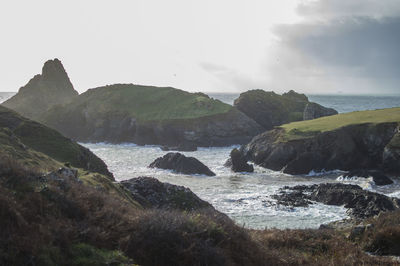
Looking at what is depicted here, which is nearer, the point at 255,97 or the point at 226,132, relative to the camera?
the point at 226,132

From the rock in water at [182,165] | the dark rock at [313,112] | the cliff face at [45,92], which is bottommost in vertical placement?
the rock in water at [182,165]

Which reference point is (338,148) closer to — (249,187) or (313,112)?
(249,187)

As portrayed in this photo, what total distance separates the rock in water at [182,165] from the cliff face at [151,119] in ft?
93.1

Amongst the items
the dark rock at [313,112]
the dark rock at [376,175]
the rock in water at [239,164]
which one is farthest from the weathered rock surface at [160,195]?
the dark rock at [313,112]

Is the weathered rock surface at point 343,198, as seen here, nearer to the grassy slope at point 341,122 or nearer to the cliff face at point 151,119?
the grassy slope at point 341,122

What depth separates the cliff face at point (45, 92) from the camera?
138 meters

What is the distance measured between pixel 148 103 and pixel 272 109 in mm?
37249

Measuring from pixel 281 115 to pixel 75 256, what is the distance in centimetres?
9600

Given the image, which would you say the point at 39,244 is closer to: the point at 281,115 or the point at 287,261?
the point at 287,261

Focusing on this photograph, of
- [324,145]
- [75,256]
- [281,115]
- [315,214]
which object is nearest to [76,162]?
[315,214]

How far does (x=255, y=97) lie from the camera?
10800cm

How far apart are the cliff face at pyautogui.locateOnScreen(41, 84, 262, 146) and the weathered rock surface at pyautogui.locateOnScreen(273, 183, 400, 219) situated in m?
45.0

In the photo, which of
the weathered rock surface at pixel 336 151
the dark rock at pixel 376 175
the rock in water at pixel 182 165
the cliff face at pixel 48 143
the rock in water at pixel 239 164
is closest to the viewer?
the cliff face at pixel 48 143

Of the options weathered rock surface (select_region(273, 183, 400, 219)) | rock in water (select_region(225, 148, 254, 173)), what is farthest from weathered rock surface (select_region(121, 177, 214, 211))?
rock in water (select_region(225, 148, 254, 173))
